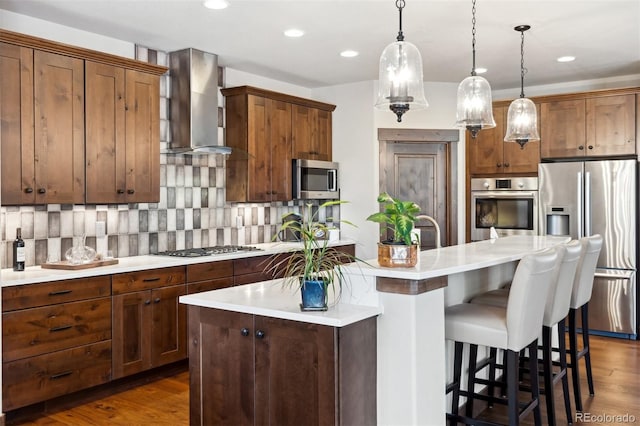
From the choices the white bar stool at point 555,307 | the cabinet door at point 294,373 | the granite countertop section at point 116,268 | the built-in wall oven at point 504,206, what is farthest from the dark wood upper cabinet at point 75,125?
the built-in wall oven at point 504,206

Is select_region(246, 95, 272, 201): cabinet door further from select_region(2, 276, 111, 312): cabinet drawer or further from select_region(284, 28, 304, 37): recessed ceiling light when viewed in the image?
select_region(2, 276, 111, 312): cabinet drawer

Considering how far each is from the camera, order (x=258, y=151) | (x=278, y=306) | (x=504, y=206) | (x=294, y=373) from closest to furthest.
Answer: (x=294, y=373) < (x=278, y=306) < (x=258, y=151) < (x=504, y=206)

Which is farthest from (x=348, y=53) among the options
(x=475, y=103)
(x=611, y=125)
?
(x=611, y=125)

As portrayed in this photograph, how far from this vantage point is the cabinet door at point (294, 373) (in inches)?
89.5

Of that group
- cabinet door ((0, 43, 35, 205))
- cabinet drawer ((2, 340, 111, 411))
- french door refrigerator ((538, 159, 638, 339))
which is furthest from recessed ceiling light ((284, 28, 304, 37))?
french door refrigerator ((538, 159, 638, 339))

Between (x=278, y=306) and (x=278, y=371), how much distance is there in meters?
0.27

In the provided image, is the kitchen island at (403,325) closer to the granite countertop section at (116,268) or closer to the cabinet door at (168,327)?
the granite countertop section at (116,268)

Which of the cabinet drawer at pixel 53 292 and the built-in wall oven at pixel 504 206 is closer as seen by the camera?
the cabinet drawer at pixel 53 292

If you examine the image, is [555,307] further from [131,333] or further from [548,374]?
[131,333]

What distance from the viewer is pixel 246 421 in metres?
2.50

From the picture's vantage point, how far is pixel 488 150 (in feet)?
20.3

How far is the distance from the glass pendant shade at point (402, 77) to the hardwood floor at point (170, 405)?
1988mm

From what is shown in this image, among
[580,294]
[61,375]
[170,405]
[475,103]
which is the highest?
[475,103]

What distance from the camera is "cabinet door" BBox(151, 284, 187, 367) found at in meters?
4.11
